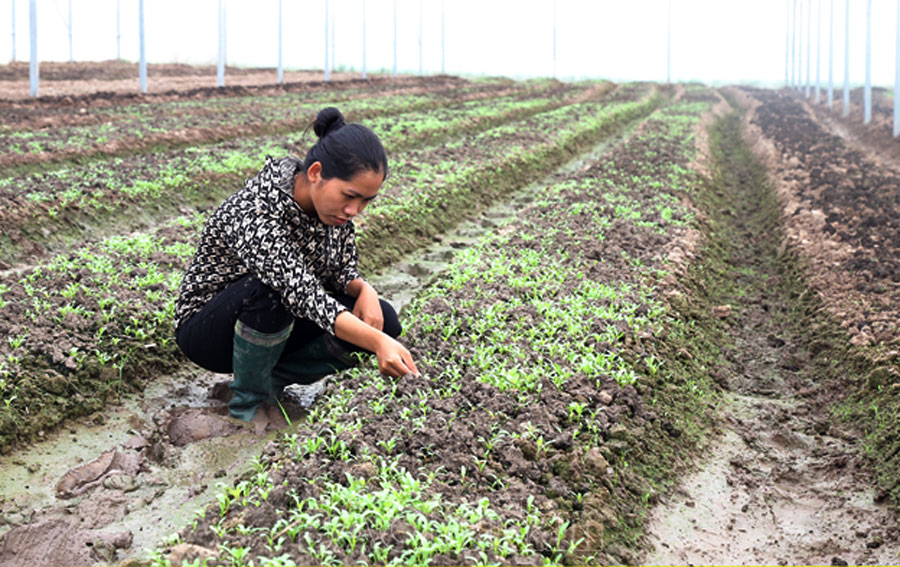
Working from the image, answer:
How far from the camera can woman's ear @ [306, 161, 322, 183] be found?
3.93 meters

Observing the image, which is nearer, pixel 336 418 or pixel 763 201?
pixel 336 418

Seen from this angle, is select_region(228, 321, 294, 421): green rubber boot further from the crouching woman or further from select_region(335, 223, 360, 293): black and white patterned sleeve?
select_region(335, 223, 360, 293): black and white patterned sleeve

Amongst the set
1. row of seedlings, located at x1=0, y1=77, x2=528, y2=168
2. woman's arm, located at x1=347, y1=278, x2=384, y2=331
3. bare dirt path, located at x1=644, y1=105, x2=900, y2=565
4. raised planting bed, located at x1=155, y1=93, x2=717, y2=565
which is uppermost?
row of seedlings, located at x1=0, y1=77, x2=528, y2=168

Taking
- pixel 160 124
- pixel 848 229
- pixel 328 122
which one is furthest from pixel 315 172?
pixel 160 124

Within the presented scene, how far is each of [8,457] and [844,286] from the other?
6659mm

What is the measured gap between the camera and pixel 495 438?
13.0 feet

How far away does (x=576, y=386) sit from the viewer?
467 centimetres

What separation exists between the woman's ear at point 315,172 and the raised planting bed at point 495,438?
1220mm

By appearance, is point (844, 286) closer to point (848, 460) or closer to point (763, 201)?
point (848, 460)


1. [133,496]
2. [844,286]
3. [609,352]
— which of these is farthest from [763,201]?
[133,496]

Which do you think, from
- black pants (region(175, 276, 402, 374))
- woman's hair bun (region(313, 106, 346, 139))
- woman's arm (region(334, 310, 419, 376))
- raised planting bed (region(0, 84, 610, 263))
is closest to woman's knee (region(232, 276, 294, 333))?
black pants (region(175, 276, 402, 374))

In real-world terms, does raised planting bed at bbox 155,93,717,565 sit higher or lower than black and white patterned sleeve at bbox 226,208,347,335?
lower

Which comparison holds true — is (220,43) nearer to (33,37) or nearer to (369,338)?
(33,37)

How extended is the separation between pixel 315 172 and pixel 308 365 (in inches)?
57.3
